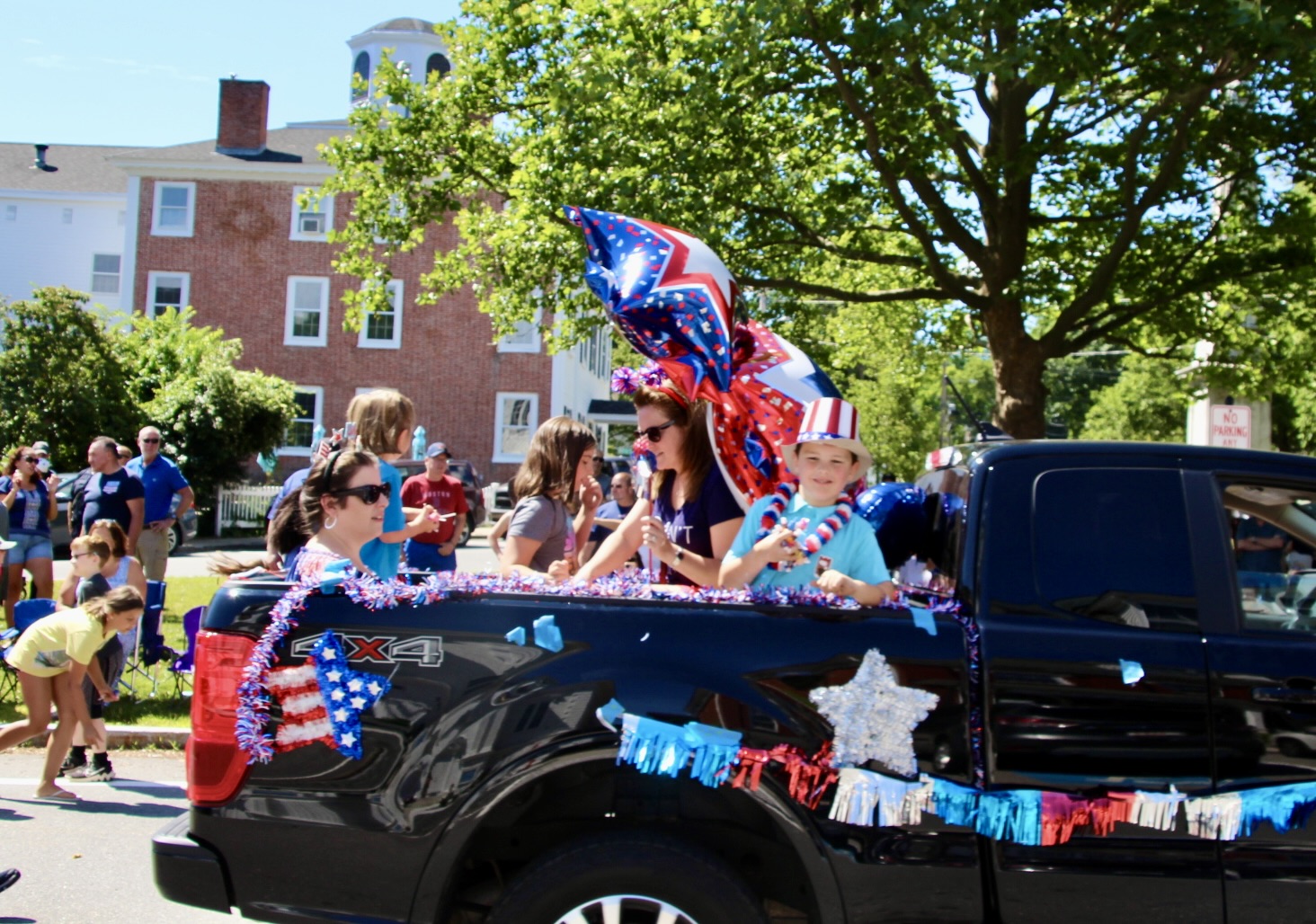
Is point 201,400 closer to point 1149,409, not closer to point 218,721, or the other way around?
point 218,721

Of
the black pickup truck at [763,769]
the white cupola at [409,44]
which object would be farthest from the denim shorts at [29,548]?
the white cupola at [409,44]

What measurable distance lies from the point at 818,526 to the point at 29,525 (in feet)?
30.3

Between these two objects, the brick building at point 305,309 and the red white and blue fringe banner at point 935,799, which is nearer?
the red white and blue fringe banner at point 935,799

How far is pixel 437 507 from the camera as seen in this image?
28.8 ft

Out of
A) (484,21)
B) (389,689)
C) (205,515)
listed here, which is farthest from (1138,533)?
(205,515)

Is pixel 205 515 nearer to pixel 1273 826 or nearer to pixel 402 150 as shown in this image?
pixel 402 150

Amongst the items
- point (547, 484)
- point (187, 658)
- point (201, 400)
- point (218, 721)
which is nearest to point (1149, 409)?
point (201, 400)

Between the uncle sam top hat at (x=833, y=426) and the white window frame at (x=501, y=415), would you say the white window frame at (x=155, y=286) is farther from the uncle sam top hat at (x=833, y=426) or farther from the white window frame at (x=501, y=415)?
the uncle sam top hat at (x=833, y=426)

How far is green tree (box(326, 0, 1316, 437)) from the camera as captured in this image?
1207 centimetres

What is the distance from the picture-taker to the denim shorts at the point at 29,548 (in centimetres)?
1060

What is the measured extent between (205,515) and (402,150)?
36.0 feet

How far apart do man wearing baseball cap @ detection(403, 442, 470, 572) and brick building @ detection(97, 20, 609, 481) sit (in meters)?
25.9

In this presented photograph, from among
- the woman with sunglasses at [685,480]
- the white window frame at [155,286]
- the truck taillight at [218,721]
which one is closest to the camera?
the truck taillight at [218,721]

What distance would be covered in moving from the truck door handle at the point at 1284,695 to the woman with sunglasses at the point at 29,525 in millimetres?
9990
